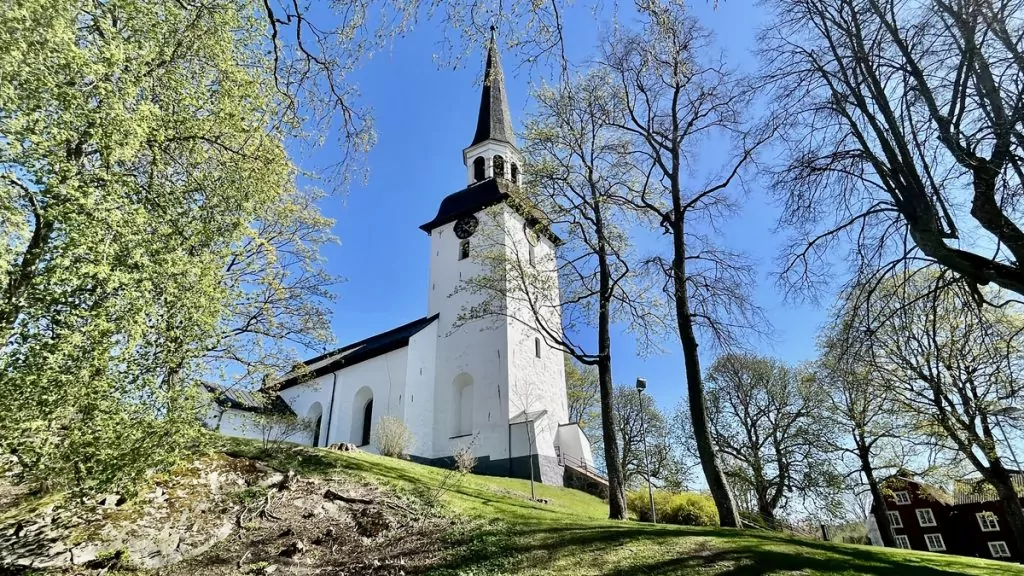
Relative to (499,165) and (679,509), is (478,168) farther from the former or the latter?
(679,509)

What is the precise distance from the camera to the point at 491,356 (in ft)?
72.5

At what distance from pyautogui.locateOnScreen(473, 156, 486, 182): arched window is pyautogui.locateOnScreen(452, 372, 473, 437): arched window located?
1104 cm

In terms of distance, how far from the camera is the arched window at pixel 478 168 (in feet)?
93.0

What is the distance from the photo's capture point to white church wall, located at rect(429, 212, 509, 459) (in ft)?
68.0

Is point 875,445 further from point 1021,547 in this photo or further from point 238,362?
point 238,362

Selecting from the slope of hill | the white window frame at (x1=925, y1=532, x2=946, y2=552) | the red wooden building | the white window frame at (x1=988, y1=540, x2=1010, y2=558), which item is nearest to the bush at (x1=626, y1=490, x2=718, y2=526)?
the slope of hill

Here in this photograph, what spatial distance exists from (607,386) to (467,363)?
34.9 feet

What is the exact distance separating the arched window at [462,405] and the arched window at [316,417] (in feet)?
24.1

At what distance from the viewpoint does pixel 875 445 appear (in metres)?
21.4

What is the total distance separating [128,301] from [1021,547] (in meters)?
21.7

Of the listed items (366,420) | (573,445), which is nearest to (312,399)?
(366,420)

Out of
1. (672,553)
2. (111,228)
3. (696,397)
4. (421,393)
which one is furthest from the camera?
(421,393)

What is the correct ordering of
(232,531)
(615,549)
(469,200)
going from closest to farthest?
(615,549) < (232,531) < (469,200)

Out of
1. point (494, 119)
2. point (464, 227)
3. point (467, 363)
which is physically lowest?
point (467, 363)
